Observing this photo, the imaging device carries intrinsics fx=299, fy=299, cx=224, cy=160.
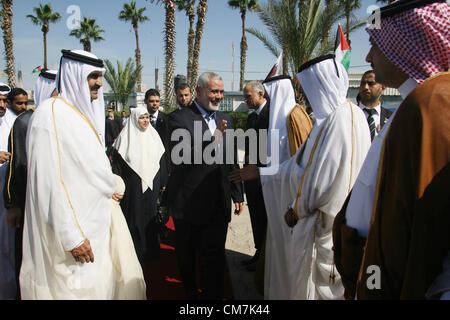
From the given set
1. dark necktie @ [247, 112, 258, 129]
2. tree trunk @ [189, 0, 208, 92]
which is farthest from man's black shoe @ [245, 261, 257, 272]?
tree trunk @ [189, 0, 208, 92]

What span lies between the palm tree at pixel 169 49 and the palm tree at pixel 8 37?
9.40 metres

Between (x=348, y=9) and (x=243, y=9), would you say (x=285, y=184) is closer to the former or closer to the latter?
(x=348, y=9)

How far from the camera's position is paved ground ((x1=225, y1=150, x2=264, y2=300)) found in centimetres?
336

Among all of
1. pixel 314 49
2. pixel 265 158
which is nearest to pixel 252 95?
pixel 265 158

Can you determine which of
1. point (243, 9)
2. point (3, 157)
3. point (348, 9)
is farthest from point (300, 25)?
point (243, 9)

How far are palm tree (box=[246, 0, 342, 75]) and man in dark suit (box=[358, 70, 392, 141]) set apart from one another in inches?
335

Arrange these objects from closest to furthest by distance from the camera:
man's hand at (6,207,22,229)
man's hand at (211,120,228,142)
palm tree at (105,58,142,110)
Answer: man's hand at (6,207,22,229) → man's hand at (211,120,228,142) → palm tree at (105,58,142,110)

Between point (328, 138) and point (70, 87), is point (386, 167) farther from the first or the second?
point (70, 87)

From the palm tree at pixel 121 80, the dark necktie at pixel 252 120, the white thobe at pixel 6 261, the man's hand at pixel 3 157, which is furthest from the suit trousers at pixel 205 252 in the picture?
the palm tree at pixel 121 80

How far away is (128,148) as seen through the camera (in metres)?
3.83

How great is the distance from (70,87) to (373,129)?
3442mm

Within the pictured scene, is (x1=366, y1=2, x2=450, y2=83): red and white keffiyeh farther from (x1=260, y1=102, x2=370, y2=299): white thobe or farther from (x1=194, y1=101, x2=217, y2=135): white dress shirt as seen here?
(x1=194, y1=101, x2=217, y2=135): white dress shirt

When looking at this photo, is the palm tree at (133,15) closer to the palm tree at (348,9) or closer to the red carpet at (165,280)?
the palm tree at (348,9)

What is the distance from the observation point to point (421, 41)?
1.11m
